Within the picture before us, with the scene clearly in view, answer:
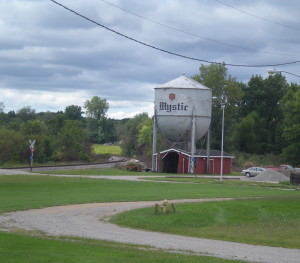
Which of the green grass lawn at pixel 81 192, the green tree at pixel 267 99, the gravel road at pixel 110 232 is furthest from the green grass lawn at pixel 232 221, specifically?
the green tree at pixel 267 99

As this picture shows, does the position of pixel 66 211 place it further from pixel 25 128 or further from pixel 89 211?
pixel 25 128

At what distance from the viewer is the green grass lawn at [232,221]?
19.3 meters

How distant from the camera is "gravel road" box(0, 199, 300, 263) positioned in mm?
15414

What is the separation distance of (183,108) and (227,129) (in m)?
38.4

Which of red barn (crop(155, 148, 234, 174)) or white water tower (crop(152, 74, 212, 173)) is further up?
white water tower (crop(152, 74, 212, 173))

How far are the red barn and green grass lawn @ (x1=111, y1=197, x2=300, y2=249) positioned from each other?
44.3m

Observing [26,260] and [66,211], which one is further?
[66,211]

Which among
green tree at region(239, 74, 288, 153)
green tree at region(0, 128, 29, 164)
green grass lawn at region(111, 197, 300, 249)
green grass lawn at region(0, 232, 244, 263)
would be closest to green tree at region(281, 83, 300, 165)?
green tree at region(239, 74, 288, 153)

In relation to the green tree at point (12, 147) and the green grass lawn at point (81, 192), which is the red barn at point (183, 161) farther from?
the green grass lawn at point (81, 192)

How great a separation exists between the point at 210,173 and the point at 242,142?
108 feet

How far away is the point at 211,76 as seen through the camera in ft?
356

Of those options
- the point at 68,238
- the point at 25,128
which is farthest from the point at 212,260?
the point at 25,128

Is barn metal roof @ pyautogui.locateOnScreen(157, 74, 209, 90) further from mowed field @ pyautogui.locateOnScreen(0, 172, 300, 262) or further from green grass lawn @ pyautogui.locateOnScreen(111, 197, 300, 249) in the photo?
green grass lawn @ pyautogui.locateOnScreen(111, 197, 300, 249)

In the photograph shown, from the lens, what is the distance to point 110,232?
19.7m
